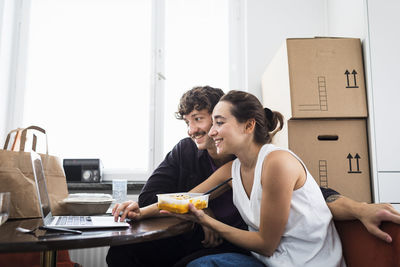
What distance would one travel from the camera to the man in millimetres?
1318

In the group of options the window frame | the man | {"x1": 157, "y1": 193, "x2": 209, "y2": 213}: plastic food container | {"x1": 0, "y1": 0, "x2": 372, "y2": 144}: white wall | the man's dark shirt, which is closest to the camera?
{"x1": 157, "y1": 193, "x2": 209, "y2": 213}: plastic food container

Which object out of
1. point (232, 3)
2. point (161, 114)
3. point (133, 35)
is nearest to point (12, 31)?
point (133, 35)

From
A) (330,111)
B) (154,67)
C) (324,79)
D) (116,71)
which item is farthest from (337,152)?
(116,71)

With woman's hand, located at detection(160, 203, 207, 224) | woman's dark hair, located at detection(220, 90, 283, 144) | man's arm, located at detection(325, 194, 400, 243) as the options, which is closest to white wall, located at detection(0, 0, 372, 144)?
woman's dark hair, located at detection(220, 90, 283, 144)

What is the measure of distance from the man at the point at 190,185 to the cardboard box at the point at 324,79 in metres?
0.41

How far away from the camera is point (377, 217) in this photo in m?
0.89

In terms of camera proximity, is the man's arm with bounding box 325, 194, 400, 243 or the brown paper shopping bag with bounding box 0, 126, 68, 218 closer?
the man's arm with bounding box 325, 194, 400, 243

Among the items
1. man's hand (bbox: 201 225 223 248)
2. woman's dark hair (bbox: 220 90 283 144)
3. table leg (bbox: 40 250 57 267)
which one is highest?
woman's dark hair (bbox: 220 90 283 144)

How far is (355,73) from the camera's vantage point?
5.33 feet

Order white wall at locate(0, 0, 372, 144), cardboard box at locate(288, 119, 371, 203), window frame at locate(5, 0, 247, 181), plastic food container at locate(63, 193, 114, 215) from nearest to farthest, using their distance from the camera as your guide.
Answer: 1. plastic food container at locate(63, 193, 114, 215)
2. cardboard box at locate(288, 119, 371, 203)
3. white wall at locate(0, 0, 372, 144)
4. window frame at locate(5, 0, 247, 181)

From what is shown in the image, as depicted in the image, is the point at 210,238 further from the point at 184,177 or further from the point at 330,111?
the point at 330,111

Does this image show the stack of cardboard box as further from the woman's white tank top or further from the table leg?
the table leg

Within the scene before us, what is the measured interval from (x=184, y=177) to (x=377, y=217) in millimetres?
856

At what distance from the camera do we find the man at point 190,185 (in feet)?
4.33
